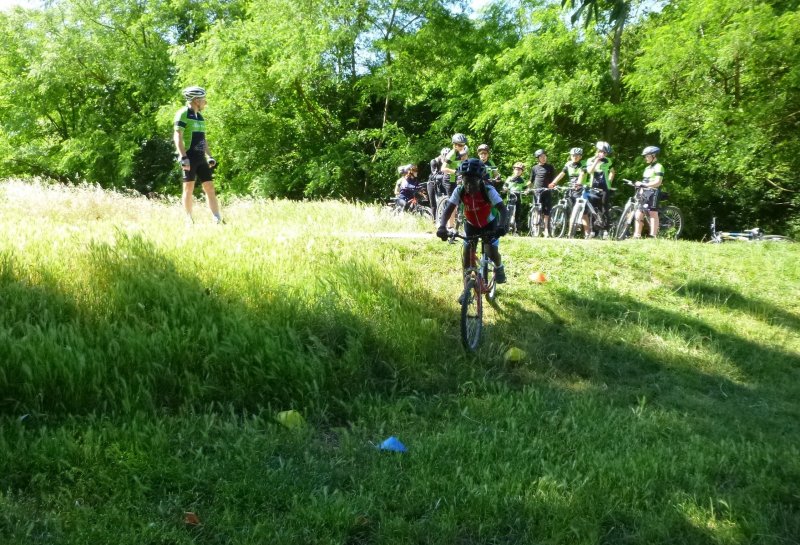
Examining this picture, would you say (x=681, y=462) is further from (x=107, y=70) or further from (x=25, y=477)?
(x=107, y=70)

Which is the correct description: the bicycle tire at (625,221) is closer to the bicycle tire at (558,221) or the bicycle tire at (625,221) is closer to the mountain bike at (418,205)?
the bicycle tire at (558,221)

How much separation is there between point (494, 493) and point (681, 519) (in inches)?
39.1

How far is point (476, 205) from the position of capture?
261 inches

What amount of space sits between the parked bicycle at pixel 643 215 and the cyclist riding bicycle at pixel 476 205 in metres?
7.09

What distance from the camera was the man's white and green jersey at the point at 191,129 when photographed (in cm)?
947

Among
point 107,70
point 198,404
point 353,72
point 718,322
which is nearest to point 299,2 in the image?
point 353,72

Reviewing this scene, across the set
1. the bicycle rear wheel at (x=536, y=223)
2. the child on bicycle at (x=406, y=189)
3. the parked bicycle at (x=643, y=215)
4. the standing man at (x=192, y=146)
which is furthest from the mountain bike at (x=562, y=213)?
the standing man at (x=192, y=146)

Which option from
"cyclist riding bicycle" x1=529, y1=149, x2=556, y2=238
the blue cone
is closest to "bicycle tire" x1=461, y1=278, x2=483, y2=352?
the blue cone

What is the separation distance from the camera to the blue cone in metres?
4.27

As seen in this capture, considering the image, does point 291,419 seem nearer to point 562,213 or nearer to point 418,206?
point 562,213

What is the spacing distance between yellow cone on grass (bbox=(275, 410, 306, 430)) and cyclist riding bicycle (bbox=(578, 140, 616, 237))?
383 inches

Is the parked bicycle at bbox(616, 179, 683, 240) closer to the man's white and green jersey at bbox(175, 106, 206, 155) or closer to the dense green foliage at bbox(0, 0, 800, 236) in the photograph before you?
the dense green foliage at bbox(0, 0, 800, 236)

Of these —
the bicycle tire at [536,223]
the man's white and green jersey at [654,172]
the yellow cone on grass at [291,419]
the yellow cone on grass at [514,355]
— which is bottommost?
the yellow cone on grass at [291,419]

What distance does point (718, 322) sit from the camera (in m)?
7.69
